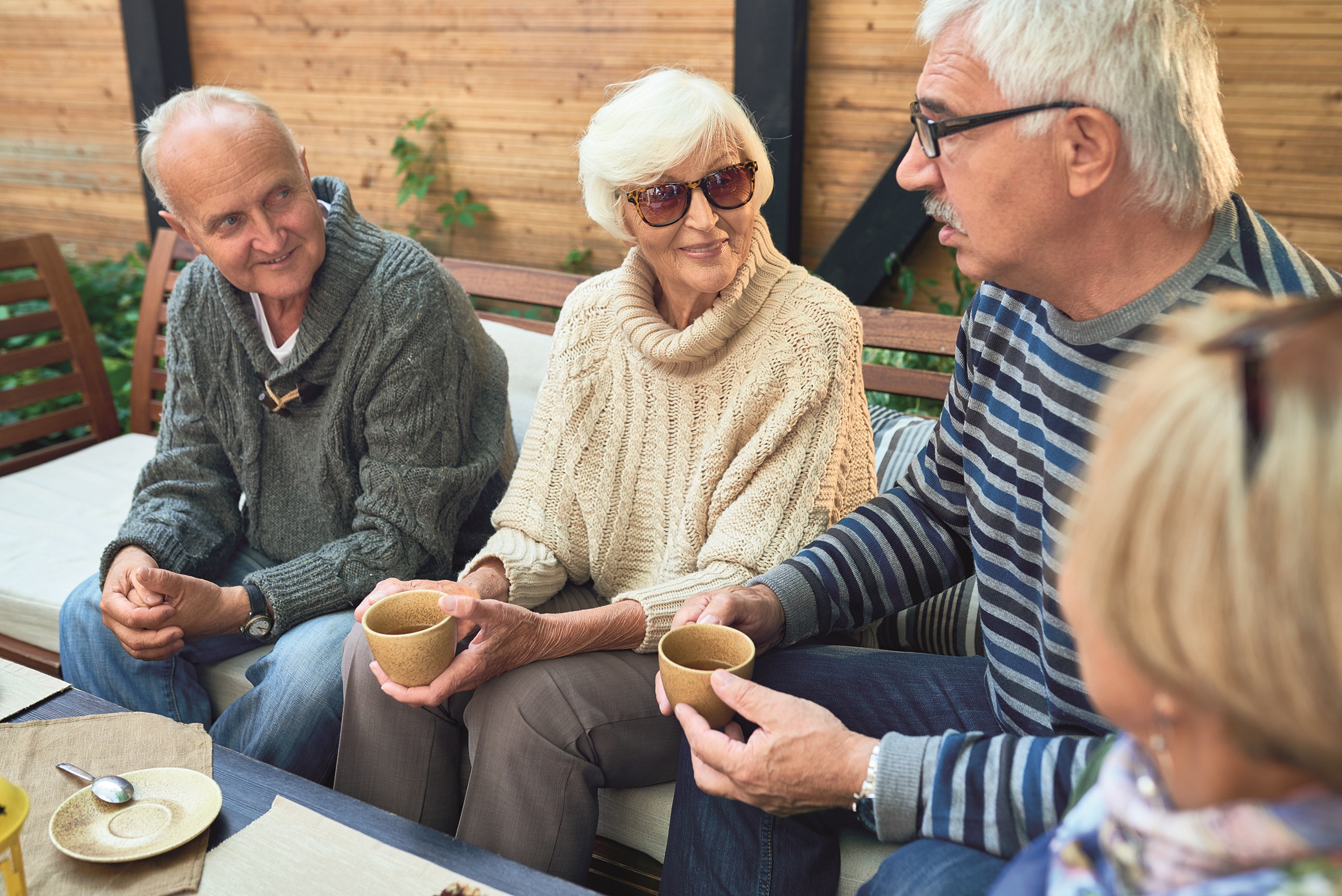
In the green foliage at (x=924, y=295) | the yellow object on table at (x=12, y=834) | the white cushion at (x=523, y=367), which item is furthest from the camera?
the green foliage at (x=924, y=295)

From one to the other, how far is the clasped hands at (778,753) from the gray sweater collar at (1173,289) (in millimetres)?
573

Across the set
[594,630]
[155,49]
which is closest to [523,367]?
[594,630]

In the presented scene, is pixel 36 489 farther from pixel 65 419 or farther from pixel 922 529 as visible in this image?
pixel 922 529

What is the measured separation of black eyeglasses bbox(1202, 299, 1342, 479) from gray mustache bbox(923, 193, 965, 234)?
742mm

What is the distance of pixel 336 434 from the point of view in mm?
2084

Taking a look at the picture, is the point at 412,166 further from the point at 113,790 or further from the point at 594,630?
the point at 113,790

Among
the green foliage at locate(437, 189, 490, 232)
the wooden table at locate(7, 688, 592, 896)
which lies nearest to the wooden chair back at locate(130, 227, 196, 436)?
the green foliage at locate(437, 189, 490, 232)

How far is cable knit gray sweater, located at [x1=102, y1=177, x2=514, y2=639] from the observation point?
2033 millimetres

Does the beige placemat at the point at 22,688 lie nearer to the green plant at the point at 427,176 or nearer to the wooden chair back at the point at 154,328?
the wooden chair back at the point at 154,328

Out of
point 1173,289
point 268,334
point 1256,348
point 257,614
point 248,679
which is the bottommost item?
point 248,679

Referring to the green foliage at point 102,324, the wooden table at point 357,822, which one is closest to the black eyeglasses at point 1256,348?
A: the wooden table at point 357,822

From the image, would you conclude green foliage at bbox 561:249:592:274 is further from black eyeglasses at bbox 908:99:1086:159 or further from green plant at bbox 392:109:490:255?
black eyeglasses at bbox 908:99:1086:159

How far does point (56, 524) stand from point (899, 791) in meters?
2.40

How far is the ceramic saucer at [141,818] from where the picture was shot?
3.90ft
